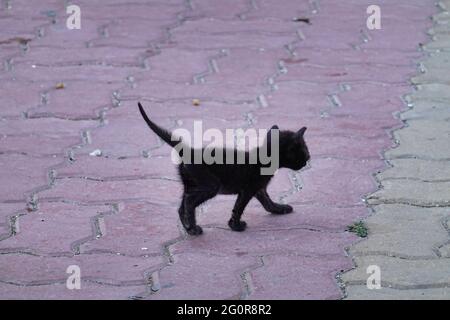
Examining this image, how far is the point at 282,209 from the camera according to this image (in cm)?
525

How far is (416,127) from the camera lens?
6.36 meters

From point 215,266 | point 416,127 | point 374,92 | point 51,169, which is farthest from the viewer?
point 374,92

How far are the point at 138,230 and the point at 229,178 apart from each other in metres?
0.54

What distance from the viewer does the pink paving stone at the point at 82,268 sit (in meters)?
4.59

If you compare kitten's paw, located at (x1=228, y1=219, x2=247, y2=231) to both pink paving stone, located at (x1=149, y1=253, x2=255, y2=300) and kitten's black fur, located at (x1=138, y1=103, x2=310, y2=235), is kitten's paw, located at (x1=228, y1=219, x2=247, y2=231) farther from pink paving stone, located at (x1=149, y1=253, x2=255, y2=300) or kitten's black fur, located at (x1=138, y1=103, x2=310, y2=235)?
pink paving stone, located at (x1=149, y1=253, x2=255, y2=300)

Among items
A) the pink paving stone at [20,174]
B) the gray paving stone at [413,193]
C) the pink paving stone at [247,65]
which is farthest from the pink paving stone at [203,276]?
the pink paving stone at [247,65]

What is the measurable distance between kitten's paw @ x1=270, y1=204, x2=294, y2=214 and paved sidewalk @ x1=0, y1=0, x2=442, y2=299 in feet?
0.21

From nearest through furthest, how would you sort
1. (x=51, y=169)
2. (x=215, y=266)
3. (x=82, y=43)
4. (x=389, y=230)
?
(x=215, y=266) < (x=389, y=230) < (x=51, y=169) < (x=82, y=43)

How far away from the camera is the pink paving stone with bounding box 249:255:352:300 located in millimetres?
4438

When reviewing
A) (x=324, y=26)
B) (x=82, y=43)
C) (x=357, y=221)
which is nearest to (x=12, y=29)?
(x=82, y=43)

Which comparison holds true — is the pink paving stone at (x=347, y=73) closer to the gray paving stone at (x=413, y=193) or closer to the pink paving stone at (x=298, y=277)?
the gray paving stone at (x=413, y=193)

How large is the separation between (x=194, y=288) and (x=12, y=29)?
4.16 meters

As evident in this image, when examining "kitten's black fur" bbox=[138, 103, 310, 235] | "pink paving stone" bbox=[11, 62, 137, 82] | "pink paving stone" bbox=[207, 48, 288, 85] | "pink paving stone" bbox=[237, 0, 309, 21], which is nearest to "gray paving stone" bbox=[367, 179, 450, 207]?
"kitten's black fur" bbox=[138, 103, 310, 235]
